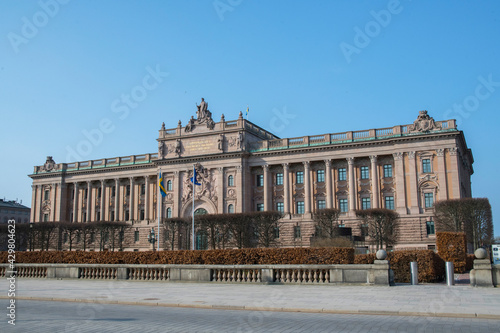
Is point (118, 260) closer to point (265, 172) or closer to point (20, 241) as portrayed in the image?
point (265, 172)

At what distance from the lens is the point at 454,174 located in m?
67.9

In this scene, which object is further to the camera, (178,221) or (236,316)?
(178,221)

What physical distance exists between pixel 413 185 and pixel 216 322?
59.8 metres

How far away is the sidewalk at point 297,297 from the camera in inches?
686

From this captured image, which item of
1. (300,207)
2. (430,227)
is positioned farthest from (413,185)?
(300,207)

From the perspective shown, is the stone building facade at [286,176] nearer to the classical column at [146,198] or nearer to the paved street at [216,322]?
the classical column at [146,198]

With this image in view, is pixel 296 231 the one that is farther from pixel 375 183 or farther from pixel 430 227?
pixel 430 227

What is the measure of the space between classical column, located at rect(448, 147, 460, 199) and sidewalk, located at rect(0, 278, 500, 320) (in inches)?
1815

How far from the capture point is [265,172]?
265ft

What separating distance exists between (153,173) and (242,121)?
2087cm

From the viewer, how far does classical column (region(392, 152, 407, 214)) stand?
70.0 m

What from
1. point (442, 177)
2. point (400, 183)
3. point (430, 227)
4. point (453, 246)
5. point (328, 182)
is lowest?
point (453, 246)

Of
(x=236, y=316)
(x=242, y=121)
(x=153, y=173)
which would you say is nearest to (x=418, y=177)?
(x=242, y=121)

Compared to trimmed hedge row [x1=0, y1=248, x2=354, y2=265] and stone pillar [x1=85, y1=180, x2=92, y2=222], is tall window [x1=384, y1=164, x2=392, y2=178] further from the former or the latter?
stone pillar [x1=85, y1=180, x2=92, y2=222]
